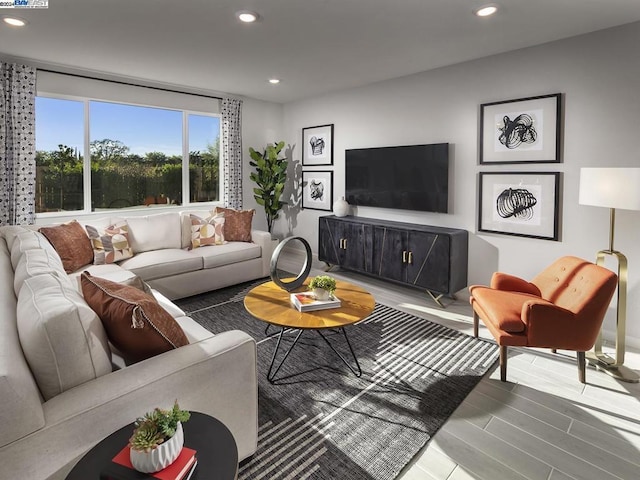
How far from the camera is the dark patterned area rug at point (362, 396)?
187 centimetres

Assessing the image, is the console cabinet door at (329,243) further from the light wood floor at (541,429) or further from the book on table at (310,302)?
the light wood floor at (541,429)

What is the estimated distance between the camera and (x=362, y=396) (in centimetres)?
240

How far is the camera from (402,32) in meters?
3.12

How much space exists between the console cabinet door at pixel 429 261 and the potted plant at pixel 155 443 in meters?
3.26

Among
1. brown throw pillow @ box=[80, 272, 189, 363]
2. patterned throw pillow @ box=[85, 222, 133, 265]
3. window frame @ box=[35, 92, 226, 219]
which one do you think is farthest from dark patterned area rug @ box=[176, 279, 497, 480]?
window frame @ box=[35, 92, 226, 219]

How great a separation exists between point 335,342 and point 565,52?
10.2ft

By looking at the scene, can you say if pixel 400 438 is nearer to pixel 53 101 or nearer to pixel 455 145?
pixel 455 145

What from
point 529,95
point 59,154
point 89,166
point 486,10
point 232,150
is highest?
point 486,10

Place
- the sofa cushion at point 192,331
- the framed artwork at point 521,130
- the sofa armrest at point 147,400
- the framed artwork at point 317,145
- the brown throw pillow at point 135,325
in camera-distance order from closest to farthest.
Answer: the sofa armrest at point 147,400, the brown throw pillow at point 135,325, the sofa cushion at point 192,331, the framed artwork at point 521,130, the framed artwork at point 317,145

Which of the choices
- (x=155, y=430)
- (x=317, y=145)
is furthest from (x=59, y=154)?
(x=155, y=430)

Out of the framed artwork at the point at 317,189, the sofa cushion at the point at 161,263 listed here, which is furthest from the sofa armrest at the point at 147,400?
the framed artwork at the point at 317,189

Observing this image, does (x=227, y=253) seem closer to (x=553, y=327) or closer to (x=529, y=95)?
(x=553, y=327)

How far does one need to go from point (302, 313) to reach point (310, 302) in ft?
0.36

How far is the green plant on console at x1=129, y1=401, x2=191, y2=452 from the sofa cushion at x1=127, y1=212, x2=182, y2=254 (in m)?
3.40
